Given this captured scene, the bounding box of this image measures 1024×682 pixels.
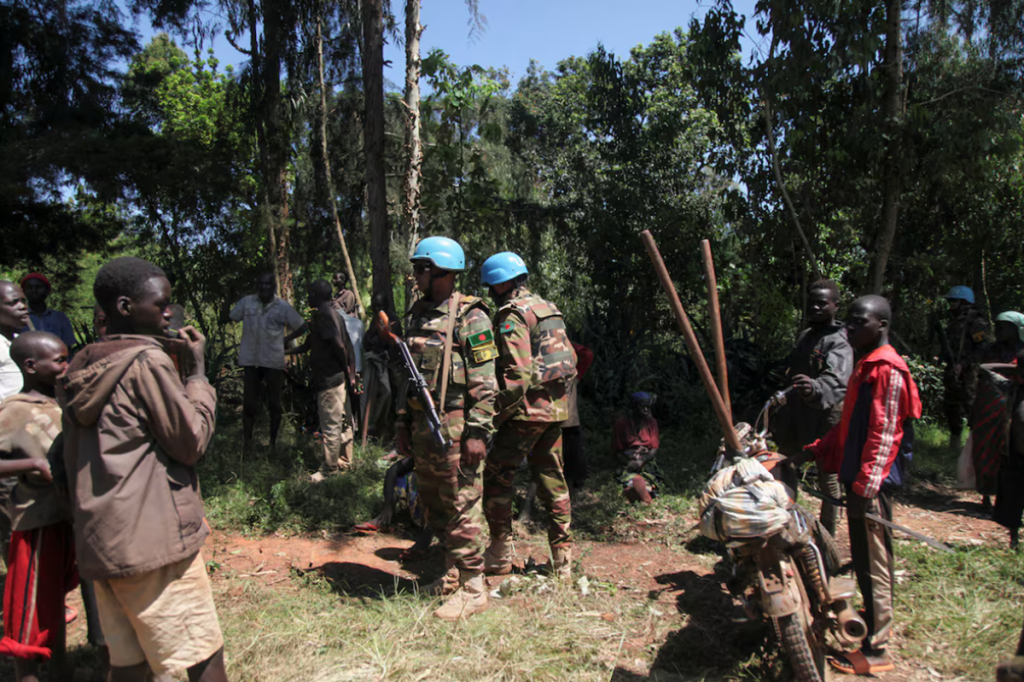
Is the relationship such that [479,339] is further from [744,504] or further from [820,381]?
[820,381]

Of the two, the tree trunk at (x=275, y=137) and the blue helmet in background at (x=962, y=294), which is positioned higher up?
the tree trunk at (x=275, y=137)

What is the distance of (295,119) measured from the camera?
11672 mm

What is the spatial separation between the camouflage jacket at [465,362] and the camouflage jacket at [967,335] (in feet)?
17.1

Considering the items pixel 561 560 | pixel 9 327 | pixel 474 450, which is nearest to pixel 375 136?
pixel 9 327

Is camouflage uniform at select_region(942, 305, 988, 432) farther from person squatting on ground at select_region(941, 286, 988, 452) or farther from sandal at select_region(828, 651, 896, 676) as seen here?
sandal at select_region(828, 651, 896, 676)

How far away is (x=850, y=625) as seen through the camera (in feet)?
10.7

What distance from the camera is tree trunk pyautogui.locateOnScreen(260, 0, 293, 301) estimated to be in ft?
33.0

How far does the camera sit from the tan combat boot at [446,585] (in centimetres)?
423

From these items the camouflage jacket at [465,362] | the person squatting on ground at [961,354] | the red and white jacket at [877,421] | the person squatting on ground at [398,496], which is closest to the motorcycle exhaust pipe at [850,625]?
the red and white jacket at [877,421]

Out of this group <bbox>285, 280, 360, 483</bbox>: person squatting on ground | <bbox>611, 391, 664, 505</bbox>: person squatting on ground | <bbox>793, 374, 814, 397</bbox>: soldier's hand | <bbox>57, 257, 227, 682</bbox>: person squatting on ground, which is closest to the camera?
<bbox>57, 257, 227, 682</bbox>: person squatting on ground

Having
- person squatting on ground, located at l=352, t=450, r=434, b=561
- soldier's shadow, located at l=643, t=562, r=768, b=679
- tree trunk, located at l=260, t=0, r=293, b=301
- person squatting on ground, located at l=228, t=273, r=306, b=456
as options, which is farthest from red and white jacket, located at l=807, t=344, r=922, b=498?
tree trunk, located at l=260, t=0, r=293, b=301

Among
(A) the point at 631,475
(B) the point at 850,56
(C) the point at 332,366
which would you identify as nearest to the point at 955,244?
(B) the point at 850,56

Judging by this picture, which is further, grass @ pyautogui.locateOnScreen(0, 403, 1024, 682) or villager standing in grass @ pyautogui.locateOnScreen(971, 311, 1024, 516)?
villager standing in grass @ pyautogui.locateOnScreen(971, 311, 1024, 516)

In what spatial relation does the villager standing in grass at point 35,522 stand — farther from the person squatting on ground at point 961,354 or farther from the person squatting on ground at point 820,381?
the person squatting on ground at point 961,354
